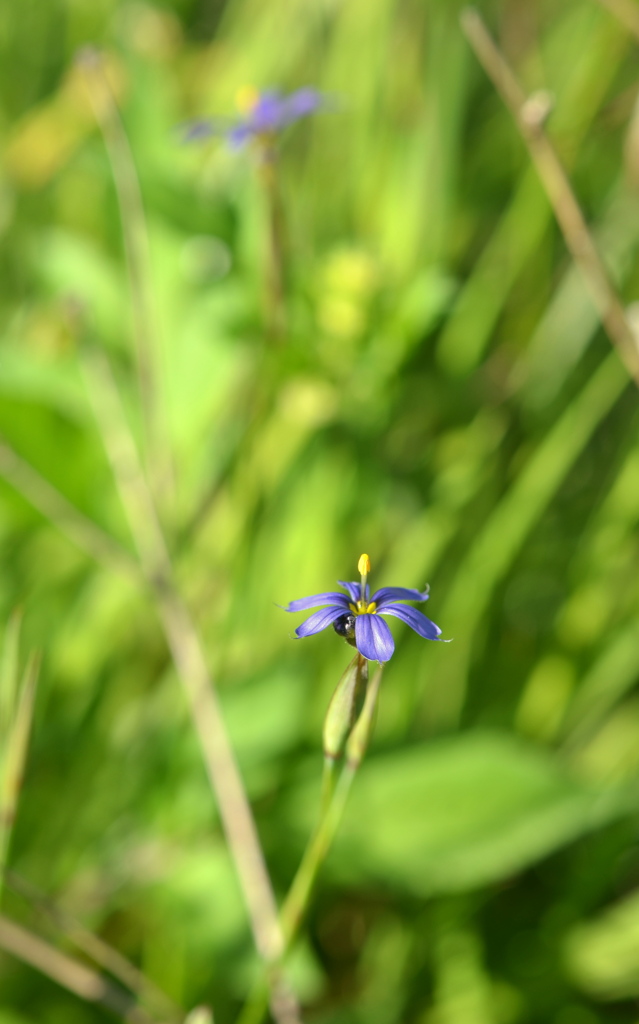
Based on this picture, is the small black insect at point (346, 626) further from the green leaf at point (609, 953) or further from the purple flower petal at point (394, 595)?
the green leaf at point (609, 953)

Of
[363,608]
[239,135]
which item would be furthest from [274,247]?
[363,608]

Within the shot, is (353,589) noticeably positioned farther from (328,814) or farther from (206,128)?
(206,128)

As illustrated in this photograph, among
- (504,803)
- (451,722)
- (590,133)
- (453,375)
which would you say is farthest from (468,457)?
(590,133)

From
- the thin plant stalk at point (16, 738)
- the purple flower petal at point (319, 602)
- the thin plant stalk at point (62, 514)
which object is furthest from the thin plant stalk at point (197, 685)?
the purple flower petal at point (319, 602)

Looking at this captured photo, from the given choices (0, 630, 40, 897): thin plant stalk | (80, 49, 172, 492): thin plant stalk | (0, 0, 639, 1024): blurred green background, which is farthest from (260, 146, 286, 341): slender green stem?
(0, 630, 40, 897): thin plant stalk

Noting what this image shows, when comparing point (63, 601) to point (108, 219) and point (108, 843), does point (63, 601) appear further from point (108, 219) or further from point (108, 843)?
point (108, 219)
